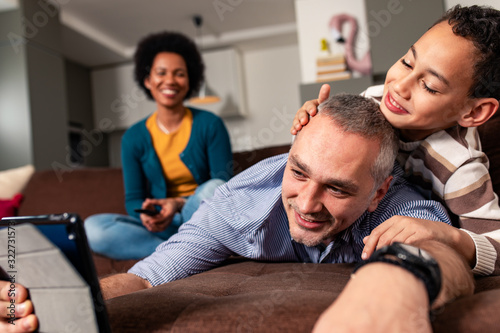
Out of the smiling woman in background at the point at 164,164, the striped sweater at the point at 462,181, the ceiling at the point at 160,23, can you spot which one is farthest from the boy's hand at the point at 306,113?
the ceiling at the point at 160,23

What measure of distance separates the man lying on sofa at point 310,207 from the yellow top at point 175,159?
684 millimetres

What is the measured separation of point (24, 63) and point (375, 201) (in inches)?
153

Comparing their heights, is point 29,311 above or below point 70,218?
below

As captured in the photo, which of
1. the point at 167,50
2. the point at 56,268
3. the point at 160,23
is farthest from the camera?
the point at 160,23

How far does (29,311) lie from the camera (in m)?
0.73

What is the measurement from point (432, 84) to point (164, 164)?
1.29 m

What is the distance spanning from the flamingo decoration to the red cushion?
108 inches

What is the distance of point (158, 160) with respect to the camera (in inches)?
79.7

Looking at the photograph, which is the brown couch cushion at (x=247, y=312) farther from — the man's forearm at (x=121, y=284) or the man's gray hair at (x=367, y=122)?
the man's gray hair at (x=367, y=122)

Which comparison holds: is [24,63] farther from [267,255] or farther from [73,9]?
[267,255]

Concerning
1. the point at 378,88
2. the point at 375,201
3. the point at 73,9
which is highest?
the point at 73,9

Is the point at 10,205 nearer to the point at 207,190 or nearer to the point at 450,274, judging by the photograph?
the point at 207,190

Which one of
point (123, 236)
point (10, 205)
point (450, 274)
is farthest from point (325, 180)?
point (10, 205)

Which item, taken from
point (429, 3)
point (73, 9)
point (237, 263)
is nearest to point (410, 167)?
point (237, 263)
